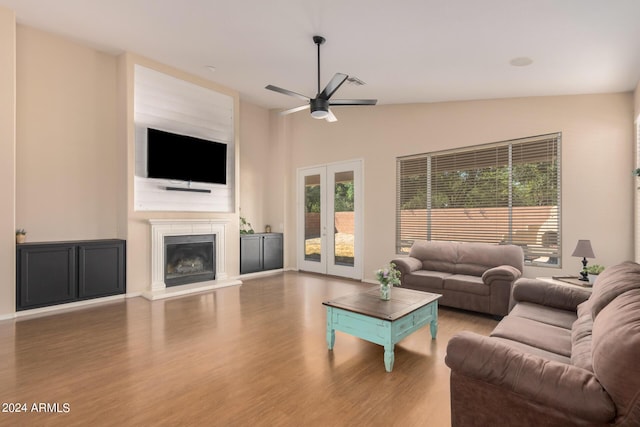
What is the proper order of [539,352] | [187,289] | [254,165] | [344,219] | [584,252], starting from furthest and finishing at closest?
[254,165], [344,219], [187,289], [584,252], [539,352]

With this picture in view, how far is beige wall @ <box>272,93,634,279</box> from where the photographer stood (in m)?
4.24

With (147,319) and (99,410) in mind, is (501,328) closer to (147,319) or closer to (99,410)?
(99,410)

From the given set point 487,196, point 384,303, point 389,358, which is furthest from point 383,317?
point 487,196

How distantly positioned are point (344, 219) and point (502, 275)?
3.47 m

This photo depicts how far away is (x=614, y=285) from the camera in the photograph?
7.19 ft

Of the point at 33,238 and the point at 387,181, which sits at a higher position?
the point at 387,181

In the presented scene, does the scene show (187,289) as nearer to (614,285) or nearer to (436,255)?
(436,255)

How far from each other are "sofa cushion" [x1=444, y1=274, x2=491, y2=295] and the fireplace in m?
4.21

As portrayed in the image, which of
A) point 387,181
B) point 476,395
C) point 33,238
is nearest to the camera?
point 476,395

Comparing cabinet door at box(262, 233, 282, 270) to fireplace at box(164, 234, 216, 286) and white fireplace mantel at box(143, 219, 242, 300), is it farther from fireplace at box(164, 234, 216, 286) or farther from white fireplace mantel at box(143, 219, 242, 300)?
fireplace at box(164, 234, 216, 286)

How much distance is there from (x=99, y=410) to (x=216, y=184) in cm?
466

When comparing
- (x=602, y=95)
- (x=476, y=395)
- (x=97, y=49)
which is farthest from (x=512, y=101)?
(x=97, y=49)

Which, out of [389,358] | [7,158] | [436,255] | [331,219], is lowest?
[389,358]

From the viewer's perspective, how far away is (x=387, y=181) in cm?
638
